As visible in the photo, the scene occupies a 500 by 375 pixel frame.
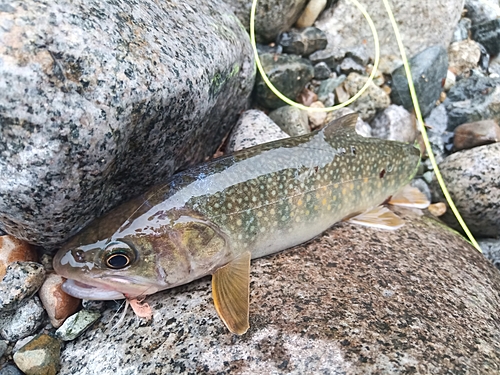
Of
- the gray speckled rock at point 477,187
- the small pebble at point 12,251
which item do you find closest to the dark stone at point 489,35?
the gray speckled rock at point 477,187

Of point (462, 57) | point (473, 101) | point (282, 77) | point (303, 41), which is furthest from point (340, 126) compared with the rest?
point (462, 57)

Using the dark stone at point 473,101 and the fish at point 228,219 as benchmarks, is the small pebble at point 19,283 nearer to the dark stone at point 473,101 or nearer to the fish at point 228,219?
the fish at point 228,219

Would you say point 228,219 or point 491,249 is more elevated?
point 228,219

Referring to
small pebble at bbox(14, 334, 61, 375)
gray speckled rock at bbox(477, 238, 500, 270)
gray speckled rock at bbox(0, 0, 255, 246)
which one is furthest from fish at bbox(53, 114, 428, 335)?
gray speckled rock at bbox(477, 238, 500, 270)

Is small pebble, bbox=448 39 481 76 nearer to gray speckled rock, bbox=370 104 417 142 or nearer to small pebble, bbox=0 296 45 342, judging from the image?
gray speckled rock, bbox=370 104 417 142

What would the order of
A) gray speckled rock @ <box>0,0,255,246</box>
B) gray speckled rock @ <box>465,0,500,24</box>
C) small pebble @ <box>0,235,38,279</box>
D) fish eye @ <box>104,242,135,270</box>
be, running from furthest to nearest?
1. gray speckled rock @ <box>465,0,500,24</box>
2. small pebble @ <box>0,235,38,279</box>
3. fish eye @ <box>104,242,135,270</box>
4. gray speckled rock @ <box>0,0,255,246</box>

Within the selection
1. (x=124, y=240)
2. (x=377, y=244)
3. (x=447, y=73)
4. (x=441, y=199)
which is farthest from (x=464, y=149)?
(x=124, y=240)

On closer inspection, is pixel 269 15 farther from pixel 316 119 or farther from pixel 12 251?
pixel 12 251

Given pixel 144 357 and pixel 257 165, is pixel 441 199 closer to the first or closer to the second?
pixel 257 165
